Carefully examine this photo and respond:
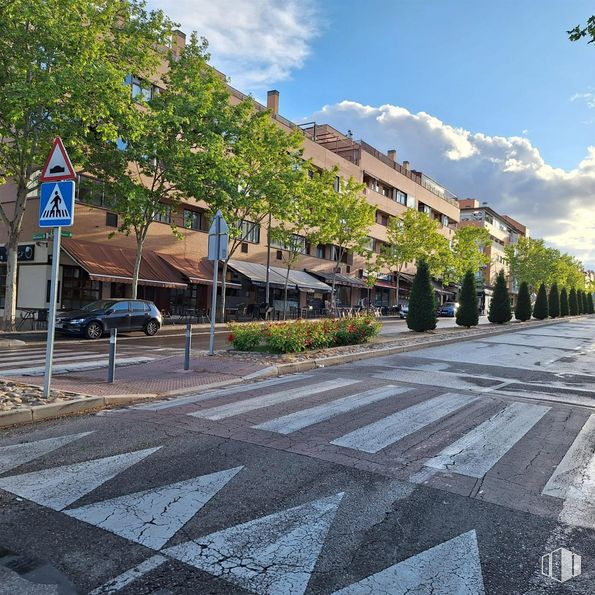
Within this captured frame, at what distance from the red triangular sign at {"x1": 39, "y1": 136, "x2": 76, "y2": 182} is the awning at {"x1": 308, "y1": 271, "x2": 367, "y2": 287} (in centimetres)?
3460

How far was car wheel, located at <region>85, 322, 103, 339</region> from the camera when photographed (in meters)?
17.3

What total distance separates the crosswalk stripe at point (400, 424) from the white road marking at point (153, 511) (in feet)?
6.13

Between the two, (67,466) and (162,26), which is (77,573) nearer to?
(67,466)

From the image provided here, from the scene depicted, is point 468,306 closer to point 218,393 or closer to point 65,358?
point 65,358

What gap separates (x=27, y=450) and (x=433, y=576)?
4.02 meters

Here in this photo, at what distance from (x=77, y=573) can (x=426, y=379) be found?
843 centimetres

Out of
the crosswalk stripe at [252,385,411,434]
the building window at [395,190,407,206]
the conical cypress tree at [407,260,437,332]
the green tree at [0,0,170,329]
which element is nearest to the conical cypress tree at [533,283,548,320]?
the building window at [395,190,407,206]

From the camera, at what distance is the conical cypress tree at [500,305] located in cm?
3291

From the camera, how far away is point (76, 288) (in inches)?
979

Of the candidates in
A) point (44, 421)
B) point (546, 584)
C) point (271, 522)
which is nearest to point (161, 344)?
point (44, 421)

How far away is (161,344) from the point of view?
656 inches

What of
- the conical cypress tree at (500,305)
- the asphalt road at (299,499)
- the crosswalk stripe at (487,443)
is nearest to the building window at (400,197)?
the conical cypress tree at (500,305)

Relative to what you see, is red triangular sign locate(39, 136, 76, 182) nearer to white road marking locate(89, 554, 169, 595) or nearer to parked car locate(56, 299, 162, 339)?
white road marking locate(89, 554, 169, 595)
